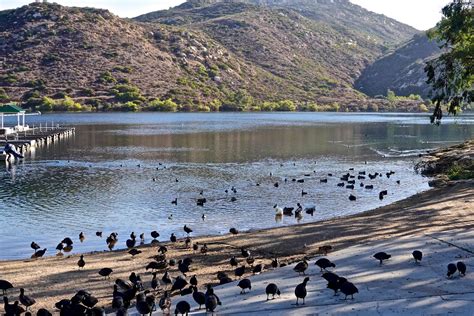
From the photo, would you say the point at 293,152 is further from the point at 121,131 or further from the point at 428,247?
the point at 428,247

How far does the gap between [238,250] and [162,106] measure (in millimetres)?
164948

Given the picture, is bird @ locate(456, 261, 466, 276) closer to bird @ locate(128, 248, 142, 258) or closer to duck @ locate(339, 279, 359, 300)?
duck @ locate(339, 279, 359, 300)

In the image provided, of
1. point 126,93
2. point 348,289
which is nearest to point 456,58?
point 348,289

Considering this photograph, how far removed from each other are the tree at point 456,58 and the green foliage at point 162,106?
15246 cm

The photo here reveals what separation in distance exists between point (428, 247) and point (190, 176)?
33.2m

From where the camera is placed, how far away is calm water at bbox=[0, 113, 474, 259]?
98.5ft

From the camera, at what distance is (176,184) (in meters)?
44.7

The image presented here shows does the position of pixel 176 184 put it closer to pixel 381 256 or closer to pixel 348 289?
pixel 381 256

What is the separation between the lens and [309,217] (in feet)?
104

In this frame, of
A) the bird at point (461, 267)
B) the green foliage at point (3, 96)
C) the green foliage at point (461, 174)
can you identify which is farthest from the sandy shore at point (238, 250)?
the green foliage at point (3, 96)

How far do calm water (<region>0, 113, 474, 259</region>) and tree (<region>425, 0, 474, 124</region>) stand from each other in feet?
24.9

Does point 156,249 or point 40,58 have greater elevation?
point 40,58

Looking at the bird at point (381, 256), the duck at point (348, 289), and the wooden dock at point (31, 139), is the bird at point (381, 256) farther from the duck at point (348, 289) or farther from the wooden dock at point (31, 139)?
the wooden dock at point (31, 139)

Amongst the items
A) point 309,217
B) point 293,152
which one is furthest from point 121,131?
point 309,217
